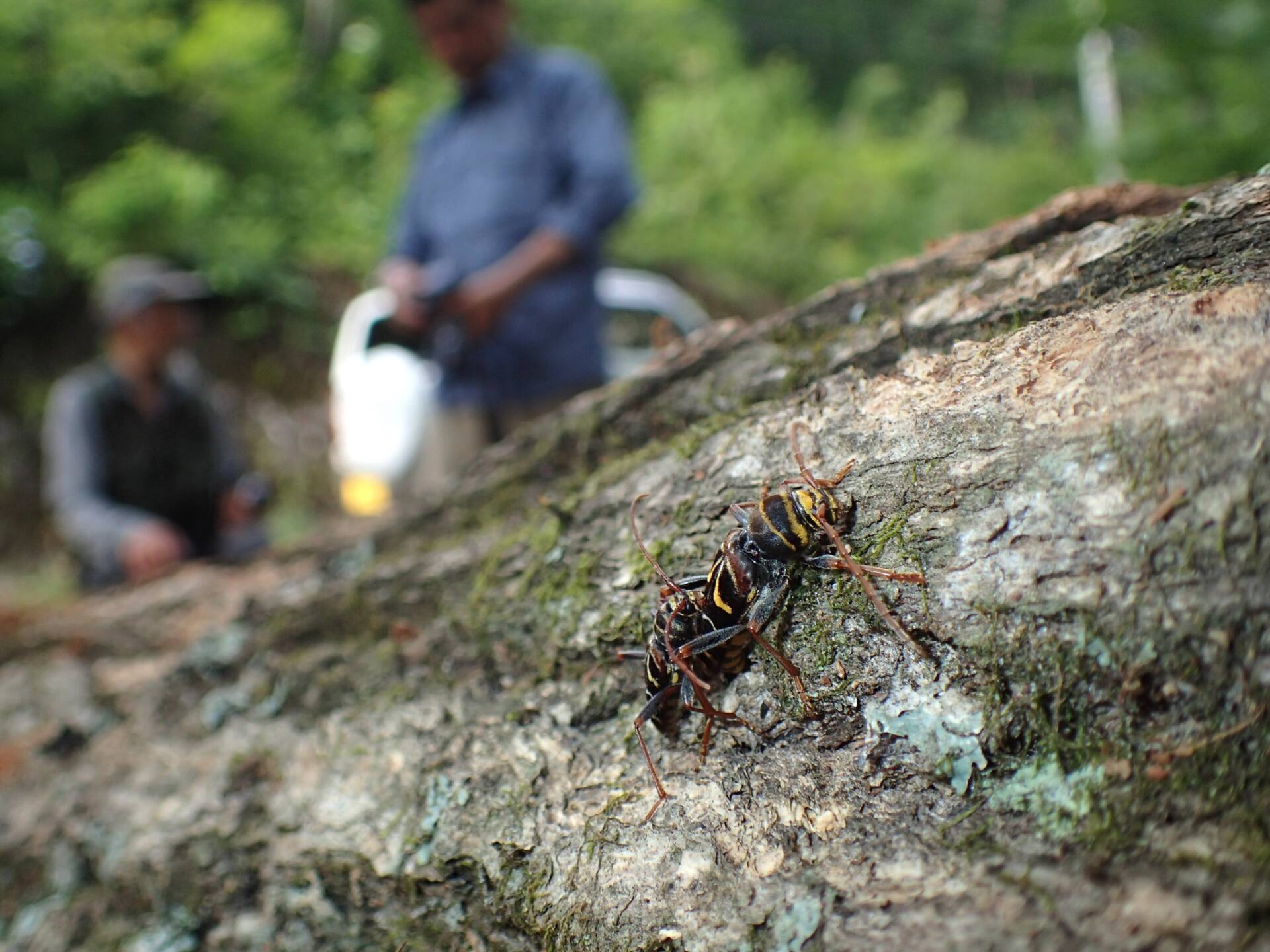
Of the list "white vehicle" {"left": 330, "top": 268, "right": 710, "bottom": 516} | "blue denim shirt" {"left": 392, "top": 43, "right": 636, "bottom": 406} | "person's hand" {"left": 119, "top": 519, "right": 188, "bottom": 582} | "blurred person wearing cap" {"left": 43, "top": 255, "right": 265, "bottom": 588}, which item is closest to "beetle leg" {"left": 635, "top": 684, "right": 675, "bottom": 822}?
"blue denim shirt" {"left": 392, "top": 43, "right": 636, "bottom": 406}

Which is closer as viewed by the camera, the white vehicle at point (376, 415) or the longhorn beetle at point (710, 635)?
the longhorn beetle at point (710, 635)

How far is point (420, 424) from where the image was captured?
21.8 ft

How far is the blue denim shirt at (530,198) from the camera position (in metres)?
3.90

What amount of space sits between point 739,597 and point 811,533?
169 mm

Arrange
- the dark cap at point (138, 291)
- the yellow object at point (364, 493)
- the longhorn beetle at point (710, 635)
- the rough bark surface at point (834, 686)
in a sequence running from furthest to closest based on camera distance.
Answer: the yellow object at point (364, 493) < the dark cap at point (138, 291) < the longhorn beetle at point (710, 635) < the rough bark surface at point (834, 686)

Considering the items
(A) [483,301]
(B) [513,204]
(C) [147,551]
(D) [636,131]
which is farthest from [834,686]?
(D) [636,131]

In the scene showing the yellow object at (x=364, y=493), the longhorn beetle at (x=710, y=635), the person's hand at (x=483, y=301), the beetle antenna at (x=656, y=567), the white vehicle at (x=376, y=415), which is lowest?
the yellow object at (x=364, y=493)

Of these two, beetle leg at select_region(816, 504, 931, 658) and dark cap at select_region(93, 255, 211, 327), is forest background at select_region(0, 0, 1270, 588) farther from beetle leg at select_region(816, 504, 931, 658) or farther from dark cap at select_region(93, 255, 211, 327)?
dark cap at select_region(93, 255, 211, 327)

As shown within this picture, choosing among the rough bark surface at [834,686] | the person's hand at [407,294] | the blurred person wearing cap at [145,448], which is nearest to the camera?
the rough bark surface at [834,686]

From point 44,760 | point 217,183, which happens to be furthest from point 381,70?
point 44,760

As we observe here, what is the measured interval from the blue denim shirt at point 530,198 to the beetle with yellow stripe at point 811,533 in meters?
2.64

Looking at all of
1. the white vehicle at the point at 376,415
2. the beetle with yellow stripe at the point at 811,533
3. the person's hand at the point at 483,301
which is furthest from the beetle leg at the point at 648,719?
the white vehicle at the point at 376,415

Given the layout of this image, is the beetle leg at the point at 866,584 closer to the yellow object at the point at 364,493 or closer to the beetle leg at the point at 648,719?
the beetle leg at the point at 648,719

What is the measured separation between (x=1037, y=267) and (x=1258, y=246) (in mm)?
381
